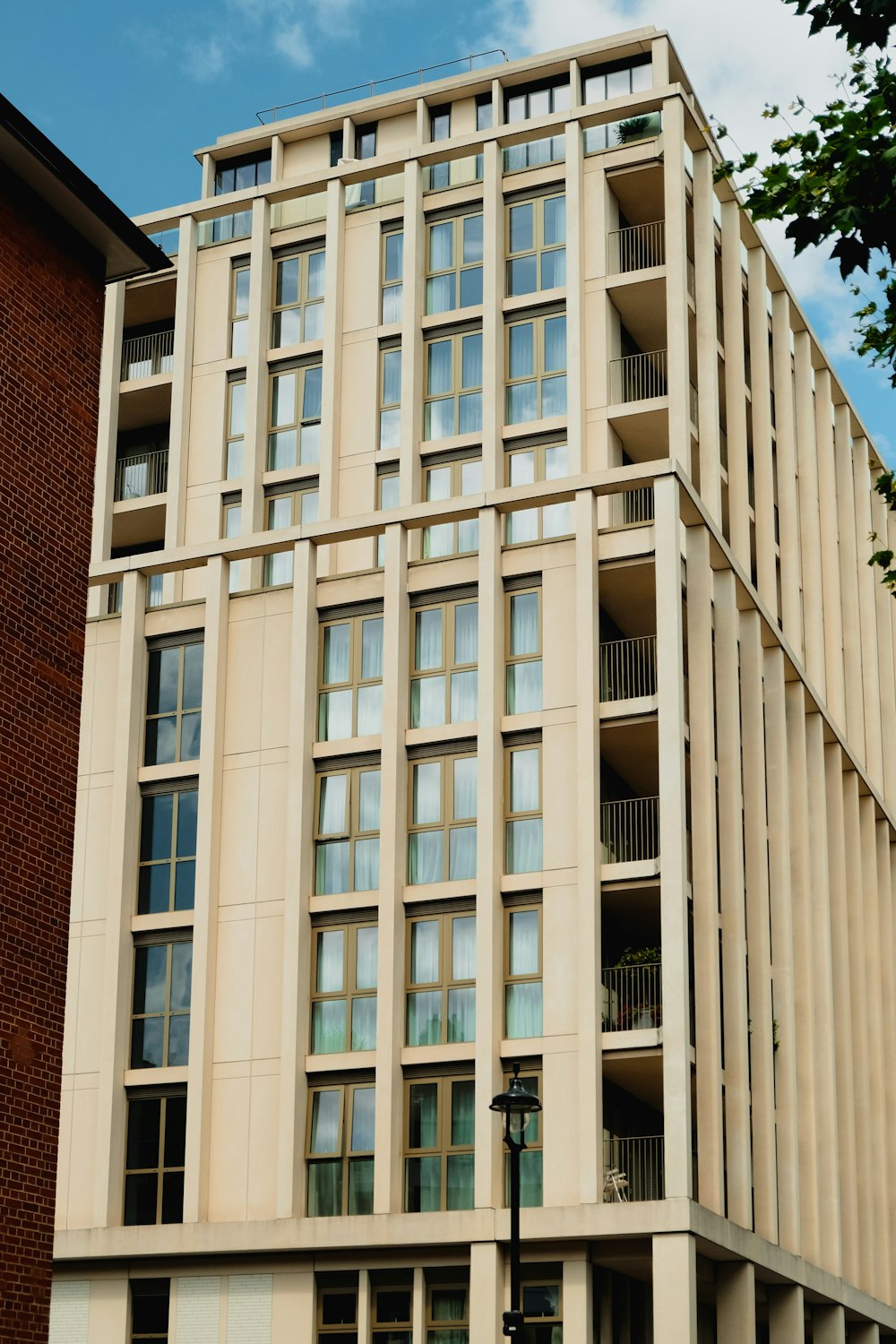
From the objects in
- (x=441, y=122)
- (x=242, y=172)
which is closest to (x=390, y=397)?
(x=441, y=122)

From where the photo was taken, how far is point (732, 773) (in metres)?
39.8

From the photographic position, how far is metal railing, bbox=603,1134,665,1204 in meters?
34.8

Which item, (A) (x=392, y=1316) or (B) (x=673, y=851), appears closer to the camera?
(A) (x=392, y=1316)

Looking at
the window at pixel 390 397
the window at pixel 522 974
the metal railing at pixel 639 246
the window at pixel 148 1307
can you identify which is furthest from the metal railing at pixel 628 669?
the window at pixel 148 1307

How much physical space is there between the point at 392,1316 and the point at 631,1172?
5.07m

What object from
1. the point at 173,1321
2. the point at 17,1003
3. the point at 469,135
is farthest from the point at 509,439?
the point at 17,1003

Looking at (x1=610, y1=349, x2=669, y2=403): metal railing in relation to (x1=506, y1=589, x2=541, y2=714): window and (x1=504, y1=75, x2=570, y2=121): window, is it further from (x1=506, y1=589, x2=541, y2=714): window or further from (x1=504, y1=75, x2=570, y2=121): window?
(x1=504, y1=75, x2=570, y2=121): window

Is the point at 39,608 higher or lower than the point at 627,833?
lower

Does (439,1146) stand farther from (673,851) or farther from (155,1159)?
(673,851)

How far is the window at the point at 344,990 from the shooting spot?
37438mm

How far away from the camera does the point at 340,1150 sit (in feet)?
121

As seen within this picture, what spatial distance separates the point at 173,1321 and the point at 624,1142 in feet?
29.6

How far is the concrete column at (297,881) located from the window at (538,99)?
12.4 meters

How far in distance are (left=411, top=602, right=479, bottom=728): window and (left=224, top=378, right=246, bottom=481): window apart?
293 inches
